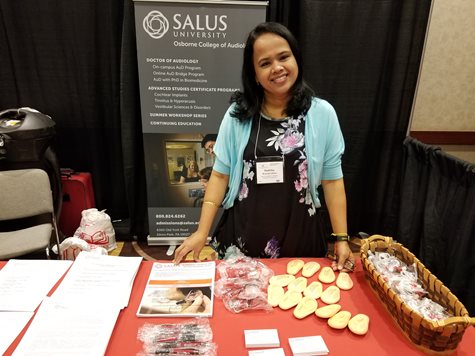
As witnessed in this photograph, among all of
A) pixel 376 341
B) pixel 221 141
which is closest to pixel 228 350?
pixel 376 341

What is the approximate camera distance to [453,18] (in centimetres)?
273

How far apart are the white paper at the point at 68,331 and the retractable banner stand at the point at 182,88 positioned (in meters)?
1.89

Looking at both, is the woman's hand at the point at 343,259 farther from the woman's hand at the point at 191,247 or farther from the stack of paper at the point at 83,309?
the stack of paper at the point at 83,309

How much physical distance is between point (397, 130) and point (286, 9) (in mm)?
1332

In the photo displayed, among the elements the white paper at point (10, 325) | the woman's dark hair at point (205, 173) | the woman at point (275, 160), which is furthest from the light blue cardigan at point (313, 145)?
the woman's dark hair at point (205, 173)

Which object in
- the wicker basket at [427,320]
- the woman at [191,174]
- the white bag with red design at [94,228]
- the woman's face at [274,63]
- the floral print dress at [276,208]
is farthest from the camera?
the woman at [191,174]

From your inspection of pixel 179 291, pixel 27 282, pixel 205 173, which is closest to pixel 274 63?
pixel 179 291

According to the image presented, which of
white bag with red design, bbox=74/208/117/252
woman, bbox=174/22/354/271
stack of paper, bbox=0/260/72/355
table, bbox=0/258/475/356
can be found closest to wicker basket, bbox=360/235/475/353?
table, bbox=0/258/475/356

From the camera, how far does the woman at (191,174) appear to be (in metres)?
2.92

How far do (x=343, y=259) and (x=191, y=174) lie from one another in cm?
188

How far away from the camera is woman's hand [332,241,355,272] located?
Answer: 124 centimetres

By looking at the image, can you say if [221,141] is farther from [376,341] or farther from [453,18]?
[453,18]

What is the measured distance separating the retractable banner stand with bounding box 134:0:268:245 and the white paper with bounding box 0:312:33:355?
1926mm

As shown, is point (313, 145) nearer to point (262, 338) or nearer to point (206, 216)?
point (206, 216)
